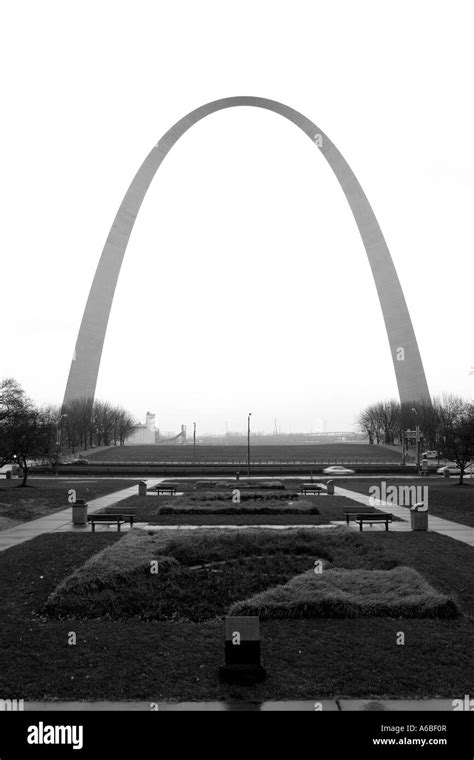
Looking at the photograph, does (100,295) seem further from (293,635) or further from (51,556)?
(293,635)

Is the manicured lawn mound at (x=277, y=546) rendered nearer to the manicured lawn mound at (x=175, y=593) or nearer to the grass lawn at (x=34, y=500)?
the manicured lawn mound at (x=175, y=593)

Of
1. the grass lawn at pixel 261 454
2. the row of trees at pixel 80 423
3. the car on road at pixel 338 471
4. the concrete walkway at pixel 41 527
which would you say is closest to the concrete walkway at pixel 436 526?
the concrete walkway at pixel 41 527

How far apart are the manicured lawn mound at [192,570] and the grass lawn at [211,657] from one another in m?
0.47

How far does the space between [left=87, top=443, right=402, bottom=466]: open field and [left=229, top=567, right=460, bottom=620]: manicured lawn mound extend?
5099 centimetres

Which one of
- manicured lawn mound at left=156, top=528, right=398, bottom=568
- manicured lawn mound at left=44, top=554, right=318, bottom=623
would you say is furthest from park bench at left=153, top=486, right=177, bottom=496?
manicured lawn mound at left=44, top=554, right=318, bottom=623

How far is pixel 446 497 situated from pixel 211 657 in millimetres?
22268

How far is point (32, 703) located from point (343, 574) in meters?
6.26

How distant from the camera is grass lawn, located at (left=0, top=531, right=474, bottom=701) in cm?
638

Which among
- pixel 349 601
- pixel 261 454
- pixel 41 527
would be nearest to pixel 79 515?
pixel 41 527

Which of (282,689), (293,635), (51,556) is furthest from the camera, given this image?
(51,556)

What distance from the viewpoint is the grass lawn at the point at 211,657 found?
6383 millimetres

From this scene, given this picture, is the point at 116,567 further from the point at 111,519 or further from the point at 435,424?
the point at 435,424

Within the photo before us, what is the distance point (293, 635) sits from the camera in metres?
8.21
